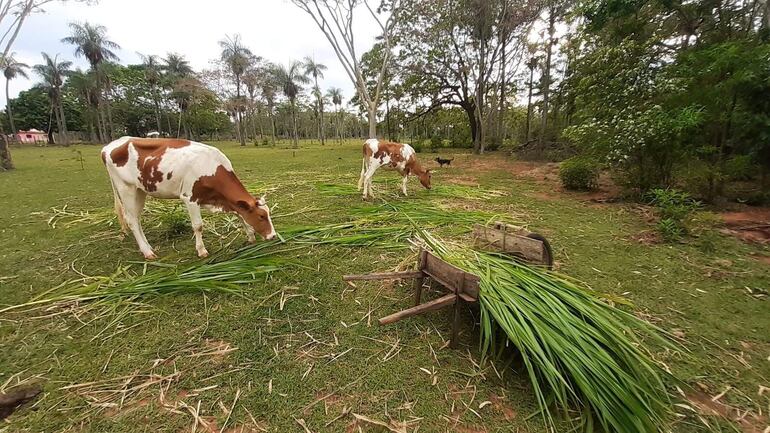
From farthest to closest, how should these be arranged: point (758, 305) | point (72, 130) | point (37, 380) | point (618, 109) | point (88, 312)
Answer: point (72, 130), point (618, 109), point (758, 305), point (88, 312), point (37, 380)

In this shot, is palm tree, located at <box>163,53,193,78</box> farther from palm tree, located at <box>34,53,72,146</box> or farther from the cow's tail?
the cow's tail

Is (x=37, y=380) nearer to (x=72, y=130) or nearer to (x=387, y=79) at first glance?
(x=387, y=79)

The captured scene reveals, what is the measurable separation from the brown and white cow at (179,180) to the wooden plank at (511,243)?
2524mm

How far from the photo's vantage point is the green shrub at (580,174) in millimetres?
8023

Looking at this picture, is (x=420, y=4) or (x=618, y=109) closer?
(x=618, y=109)

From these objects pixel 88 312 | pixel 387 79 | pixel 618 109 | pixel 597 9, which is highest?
pixel 387 79

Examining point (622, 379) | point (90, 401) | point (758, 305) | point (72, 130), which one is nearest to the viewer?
point (622, 379)

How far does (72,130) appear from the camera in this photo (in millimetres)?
43000

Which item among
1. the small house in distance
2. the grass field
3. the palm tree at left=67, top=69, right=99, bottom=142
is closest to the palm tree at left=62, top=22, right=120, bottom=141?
the palm tree at left=67, top=69, right=99, bottom=142

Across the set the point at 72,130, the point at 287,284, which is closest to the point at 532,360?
the point at 287,284

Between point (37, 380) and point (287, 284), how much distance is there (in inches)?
69.4

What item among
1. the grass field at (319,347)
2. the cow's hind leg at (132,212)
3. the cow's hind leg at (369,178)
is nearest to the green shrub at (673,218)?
the grass field at (319,347)

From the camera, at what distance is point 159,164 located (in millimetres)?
3664

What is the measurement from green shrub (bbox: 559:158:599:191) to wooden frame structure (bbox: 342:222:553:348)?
20.6 ft
